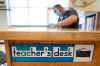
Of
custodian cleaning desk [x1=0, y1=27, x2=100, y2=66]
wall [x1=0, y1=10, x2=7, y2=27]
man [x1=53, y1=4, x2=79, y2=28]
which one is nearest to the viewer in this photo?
custodian cleaning desk [x1=0, y1=27, x2=100, y2=66]

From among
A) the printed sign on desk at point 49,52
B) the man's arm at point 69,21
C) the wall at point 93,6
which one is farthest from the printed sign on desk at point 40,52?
the wall at point 93,6

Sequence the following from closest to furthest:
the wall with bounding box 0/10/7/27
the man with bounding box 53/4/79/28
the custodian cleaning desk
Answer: the custodian cleaning desk → the man with bounding box 53/4/79/28 → the wall with bounding box 0/10/7/27

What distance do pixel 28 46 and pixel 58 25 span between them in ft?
0.69

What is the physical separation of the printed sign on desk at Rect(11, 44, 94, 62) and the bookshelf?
11 centimetres

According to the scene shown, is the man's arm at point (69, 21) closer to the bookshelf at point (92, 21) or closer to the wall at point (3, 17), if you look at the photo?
the bookshelf at point (92, 21)

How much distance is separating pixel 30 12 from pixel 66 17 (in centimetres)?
27

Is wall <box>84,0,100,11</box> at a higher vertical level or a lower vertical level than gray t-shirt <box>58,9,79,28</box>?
higher

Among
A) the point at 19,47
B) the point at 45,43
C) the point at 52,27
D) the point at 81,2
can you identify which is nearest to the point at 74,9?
the point at 81,2

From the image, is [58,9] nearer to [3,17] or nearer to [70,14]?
[70,14]

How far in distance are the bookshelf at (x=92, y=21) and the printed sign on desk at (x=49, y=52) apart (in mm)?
113

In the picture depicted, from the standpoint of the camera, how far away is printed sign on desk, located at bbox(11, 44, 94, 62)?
0.82m

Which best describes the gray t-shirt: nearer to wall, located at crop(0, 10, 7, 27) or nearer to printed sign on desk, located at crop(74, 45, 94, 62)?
printed sign on desk, located at crop(74, 45, 94, 62)

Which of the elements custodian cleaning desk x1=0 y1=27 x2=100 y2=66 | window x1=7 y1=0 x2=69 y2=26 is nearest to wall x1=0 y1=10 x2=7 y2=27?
window x1=7 y1=0 x2=69 y2=26

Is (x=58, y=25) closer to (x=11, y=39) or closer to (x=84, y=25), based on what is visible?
(x=84, y=25)
